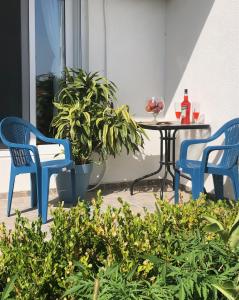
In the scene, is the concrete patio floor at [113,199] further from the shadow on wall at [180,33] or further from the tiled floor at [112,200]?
the shadow on wall at [180,33]

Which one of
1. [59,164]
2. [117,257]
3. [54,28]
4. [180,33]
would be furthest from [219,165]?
[117,257]

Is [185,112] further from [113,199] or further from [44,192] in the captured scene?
[44,192]

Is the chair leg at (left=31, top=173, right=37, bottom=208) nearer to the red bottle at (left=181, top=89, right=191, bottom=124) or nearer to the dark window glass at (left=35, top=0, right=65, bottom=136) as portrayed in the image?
the dark window glass at (left=35, top=0, right=65, bottom=136)

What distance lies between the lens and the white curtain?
517 cm

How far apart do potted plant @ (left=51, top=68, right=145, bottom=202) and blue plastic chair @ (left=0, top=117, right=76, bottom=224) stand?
196 millimetres

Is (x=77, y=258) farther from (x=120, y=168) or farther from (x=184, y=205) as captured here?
(x=120, y=168)

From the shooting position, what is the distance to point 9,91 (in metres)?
7.48

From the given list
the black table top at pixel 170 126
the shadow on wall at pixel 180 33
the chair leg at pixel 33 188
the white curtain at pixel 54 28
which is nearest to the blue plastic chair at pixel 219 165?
the black table top at pixel 170 126

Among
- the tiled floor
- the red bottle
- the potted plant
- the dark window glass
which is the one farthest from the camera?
the dark window glass

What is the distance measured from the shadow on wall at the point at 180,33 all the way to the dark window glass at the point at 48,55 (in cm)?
138

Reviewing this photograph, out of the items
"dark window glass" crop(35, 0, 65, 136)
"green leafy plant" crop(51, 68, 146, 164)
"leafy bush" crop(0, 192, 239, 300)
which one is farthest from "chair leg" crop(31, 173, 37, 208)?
"leafy bush" crop(0, 192, 239, 300)

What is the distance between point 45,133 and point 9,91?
8.59ft

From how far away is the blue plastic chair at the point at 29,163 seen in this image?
3951 millimetres

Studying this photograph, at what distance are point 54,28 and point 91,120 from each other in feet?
4.49
